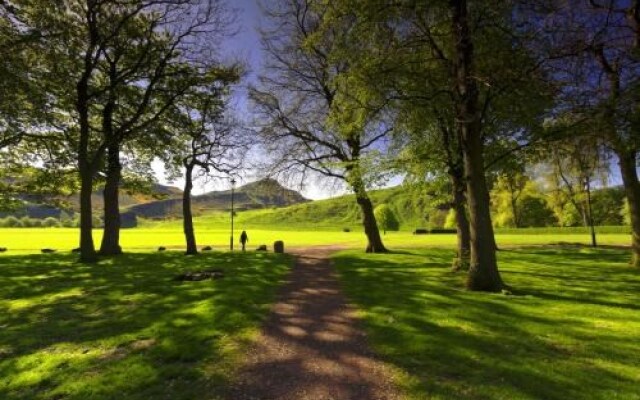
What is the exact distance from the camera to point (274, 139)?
3375 centimetres

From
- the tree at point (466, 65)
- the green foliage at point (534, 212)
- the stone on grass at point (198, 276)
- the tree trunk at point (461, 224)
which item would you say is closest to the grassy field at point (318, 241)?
the green foliage at point (534, 212)

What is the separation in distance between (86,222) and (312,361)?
23.9 meters

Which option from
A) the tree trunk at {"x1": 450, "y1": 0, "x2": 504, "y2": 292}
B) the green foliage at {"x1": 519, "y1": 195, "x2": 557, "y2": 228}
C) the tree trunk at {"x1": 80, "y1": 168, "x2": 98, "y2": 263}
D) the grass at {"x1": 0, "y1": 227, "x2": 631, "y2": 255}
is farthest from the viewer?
the green foliage at {"x1": 519, "y1": 195, "x2": 557, "y2": 228}

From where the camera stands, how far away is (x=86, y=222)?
27984mm

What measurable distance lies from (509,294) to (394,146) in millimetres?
9715

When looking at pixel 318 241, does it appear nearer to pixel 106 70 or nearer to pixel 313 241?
pixel 313 241

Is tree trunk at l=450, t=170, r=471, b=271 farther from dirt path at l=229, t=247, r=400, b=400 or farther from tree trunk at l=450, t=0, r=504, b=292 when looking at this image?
dirt path at l=229, t=247, r=400, b=400

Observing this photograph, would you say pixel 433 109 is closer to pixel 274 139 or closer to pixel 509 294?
pixel 509 294

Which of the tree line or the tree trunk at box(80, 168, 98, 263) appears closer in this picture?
the tree line

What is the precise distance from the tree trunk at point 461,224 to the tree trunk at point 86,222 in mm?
21178

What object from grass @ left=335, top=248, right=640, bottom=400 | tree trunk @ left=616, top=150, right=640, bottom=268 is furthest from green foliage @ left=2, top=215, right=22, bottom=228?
tree trunk @ left=616, top=150, right=640, bottom=268

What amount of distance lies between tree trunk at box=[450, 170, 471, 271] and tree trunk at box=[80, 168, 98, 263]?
21.2m

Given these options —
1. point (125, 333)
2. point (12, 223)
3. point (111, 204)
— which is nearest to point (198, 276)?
point (125, 333)

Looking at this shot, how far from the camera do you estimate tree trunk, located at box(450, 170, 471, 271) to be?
72.6 feet
